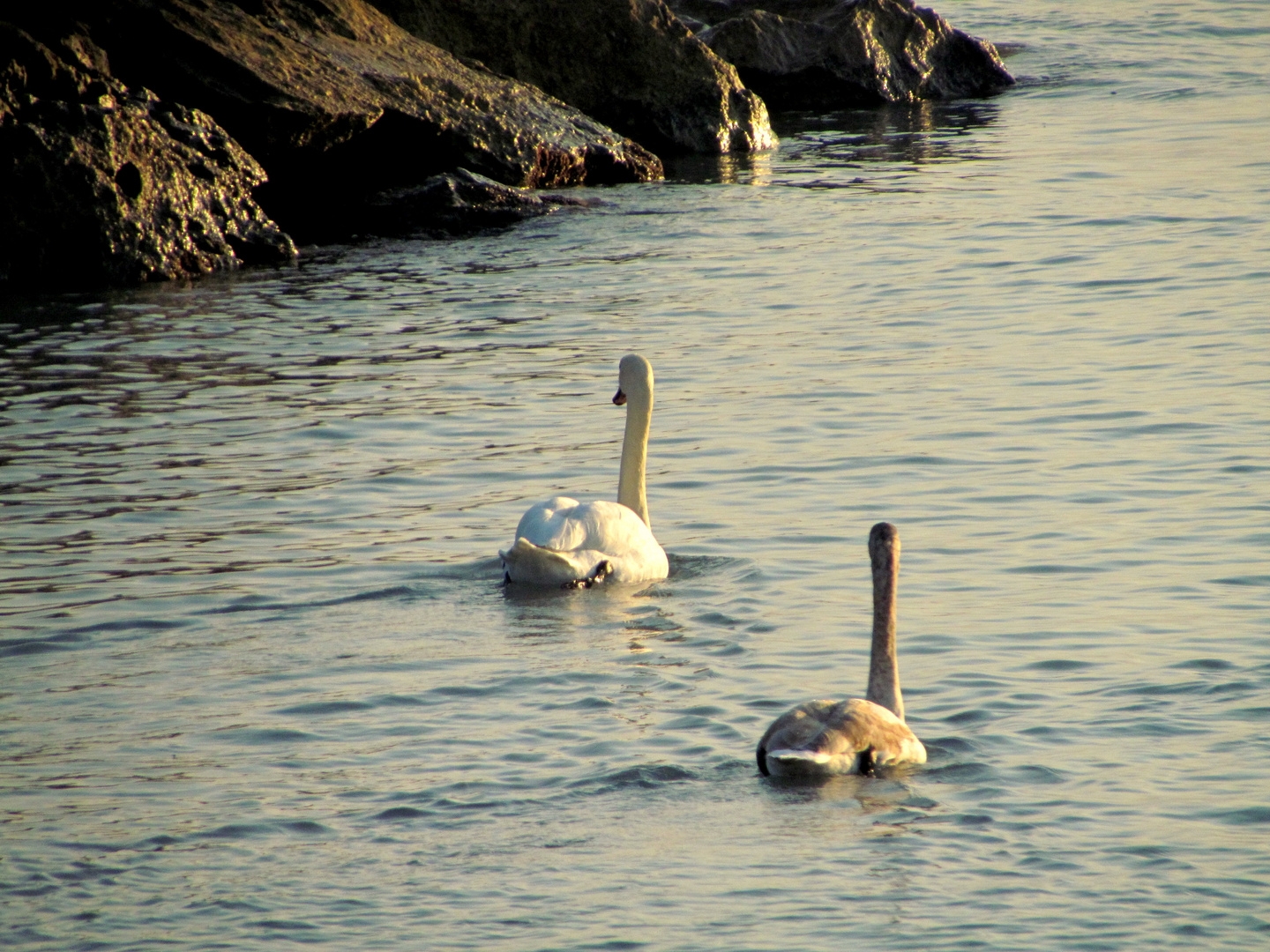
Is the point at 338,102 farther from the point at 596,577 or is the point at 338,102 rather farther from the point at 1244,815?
the point at 1244,815

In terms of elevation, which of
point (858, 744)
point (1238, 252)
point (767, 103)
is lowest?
point (858, 744)

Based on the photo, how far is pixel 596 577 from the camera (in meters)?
8.73

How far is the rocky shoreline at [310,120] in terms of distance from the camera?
1677 cm

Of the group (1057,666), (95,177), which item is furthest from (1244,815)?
(95,177)

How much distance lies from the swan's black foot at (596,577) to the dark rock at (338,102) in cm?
1070

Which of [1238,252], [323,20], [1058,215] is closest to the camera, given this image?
[1238,252]

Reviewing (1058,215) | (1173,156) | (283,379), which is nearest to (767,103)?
(1173,156)

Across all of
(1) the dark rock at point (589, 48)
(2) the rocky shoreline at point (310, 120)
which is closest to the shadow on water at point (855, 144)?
(2) the rocky shoreline at point (310, 120)

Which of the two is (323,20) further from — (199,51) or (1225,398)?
(1225,398)

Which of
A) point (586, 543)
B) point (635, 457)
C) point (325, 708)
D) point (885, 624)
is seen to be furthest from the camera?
point (635, 457)

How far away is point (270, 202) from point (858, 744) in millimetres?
15270

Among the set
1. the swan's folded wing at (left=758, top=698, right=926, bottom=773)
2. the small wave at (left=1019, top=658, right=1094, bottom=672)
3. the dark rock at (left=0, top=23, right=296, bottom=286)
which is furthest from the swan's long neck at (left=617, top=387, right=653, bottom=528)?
the dark rock at (left=0, top=23, right=296, bottom=286)

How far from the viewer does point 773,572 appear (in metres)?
8.69

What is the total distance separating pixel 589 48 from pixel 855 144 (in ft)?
11.7
